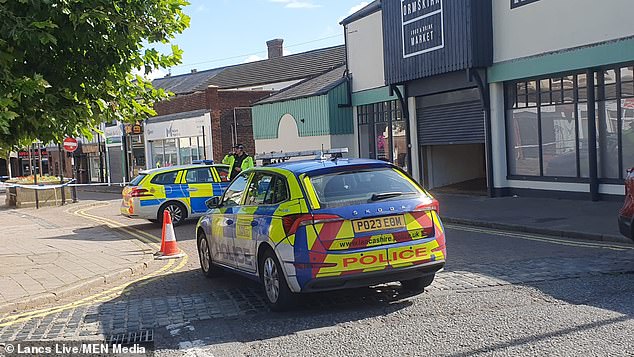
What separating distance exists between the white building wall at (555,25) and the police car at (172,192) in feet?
26.8

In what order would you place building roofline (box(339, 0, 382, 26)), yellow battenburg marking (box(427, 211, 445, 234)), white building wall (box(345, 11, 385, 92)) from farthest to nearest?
white building wall (box(345, 11, 385, 92)) → building roofline (box(339, 0, 382, 26)) → yellow battenburg marking (box(427, 211, 445, 234))

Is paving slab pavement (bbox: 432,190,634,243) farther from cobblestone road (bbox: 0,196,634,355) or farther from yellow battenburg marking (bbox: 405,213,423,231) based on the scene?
yellow battenburg marking (bbox: 405,213,423,231)

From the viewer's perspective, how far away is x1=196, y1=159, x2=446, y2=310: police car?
679 cm

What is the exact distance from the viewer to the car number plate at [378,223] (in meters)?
6.86

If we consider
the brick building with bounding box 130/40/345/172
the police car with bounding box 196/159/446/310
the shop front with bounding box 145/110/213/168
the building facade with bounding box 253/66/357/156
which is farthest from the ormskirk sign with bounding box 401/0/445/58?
the shop front with bounding box 145/110/213/168

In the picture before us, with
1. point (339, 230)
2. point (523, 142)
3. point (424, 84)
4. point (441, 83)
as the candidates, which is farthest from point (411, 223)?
point (424, 84)

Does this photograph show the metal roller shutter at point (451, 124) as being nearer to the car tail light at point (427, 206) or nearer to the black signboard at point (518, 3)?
the black signboard at point (518, 3)

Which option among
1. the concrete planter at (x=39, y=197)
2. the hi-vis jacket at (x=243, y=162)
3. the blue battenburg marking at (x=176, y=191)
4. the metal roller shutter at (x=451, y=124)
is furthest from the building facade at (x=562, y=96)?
the concrete planter at (x=39, y=197)

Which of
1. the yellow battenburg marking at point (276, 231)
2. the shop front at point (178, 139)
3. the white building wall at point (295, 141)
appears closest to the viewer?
the yellow battenburg marking at point (276, 231)

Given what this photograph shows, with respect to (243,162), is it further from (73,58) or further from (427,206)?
(427,206)

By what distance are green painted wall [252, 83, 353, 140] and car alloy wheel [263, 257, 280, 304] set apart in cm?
1855

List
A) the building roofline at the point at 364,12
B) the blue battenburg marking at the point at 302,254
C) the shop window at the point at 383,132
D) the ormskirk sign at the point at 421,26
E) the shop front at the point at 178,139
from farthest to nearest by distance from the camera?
the shop front at the point at 178,139
the building roofline at the point at 364,12
the shop window at the point at 383,132
the ormskirk sign at the point at 421,26
the blue battenburg marking at the point at 302,254

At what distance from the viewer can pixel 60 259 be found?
Answer: 1202cm

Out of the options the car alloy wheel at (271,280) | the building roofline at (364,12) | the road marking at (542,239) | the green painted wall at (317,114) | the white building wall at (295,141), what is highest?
the building roofline at (364,12)
